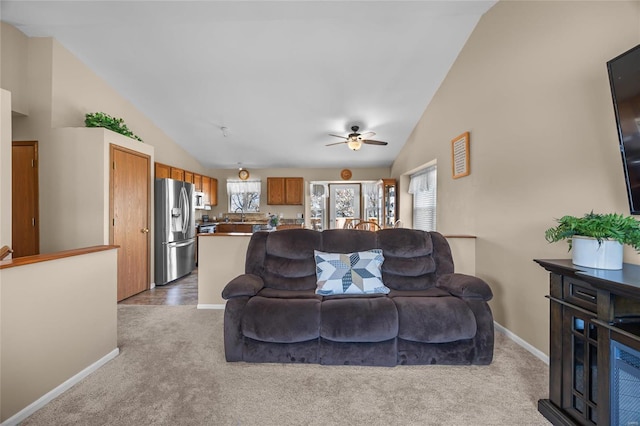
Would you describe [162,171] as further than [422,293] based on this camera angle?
Yes

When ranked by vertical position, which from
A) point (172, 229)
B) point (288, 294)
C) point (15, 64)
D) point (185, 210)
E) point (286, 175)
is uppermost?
point (15, 64)

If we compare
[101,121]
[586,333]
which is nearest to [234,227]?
[101,121]

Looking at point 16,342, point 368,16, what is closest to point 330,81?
point 368,16

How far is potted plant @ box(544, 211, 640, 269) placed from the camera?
1.37 metres

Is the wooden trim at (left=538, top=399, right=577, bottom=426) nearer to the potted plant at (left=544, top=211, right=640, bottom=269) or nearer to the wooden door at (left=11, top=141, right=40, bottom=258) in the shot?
the potted plant at (left=544, top=211, right=640, bottom=269)

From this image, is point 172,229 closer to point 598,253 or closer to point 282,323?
point 282,323

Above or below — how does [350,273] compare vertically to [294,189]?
below

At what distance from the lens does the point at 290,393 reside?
184 cm

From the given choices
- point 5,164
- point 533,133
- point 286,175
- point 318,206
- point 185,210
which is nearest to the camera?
point 533,133

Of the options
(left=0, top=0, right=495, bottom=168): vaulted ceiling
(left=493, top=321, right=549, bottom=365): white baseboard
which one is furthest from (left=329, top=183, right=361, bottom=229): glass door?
(left=493, top=321, right=549, bottom=365): white baseboard

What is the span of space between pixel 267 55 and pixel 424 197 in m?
3.54

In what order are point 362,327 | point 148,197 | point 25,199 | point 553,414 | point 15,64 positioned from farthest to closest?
point 148,197
point 25,199
point 15,64
point 362,327
point 553,414

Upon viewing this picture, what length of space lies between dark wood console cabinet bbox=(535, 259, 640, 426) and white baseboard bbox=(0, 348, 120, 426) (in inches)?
115

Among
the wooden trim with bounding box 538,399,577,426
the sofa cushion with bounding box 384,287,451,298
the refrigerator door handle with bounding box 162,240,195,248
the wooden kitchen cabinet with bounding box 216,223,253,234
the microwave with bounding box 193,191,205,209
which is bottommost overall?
the wooden trim with bounding box 538,399,577,426
